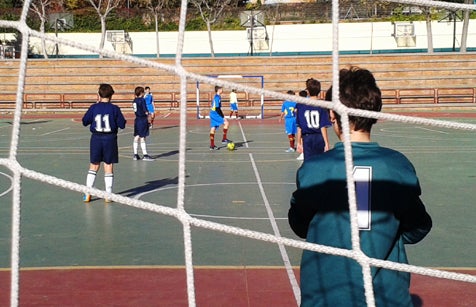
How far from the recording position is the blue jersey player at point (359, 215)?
8.45 ft

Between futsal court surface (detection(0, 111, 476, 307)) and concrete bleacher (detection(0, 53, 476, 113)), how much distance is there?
660 inches

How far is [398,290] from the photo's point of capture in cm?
261

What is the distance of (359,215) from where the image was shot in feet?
8.43

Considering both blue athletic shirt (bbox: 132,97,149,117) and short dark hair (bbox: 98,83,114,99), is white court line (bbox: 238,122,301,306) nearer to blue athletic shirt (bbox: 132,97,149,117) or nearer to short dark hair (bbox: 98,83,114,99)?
short dark hair (bbox: 98,83,114,99)

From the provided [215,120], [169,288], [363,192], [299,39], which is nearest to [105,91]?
[169,288]

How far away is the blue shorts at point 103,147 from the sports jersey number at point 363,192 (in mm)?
7396

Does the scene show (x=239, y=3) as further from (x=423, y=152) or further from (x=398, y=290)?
(x=398, y=290)

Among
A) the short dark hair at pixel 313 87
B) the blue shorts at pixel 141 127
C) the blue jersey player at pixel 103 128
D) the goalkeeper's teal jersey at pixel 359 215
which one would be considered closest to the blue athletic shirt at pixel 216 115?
the blue shorts at pixel 141 127

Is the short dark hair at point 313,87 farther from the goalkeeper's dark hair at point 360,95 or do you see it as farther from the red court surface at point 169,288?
the goalkeeper's dark hair at point 360,95

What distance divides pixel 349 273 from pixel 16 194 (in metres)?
1.44

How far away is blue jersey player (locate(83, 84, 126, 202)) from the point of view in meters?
9.57

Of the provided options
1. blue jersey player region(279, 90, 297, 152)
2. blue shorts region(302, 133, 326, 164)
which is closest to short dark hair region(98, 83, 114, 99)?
blue shorts region(302, 133, 326, 164)

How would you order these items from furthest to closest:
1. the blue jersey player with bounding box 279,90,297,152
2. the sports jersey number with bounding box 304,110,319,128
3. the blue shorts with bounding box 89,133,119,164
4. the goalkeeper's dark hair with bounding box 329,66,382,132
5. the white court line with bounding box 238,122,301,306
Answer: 1. the blue jersey player with bounding box 279,90,297,152
2. the sports jersey number with bounding box 304,110,319,128
3. the blue shorts with bounding box 89,133,119,164
4. the white court line with bounding box 238,122,301,306
5. the goalkeeper's dark hair with bounding box 329,66,382,132

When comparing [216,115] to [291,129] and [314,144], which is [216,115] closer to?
[291,129]
